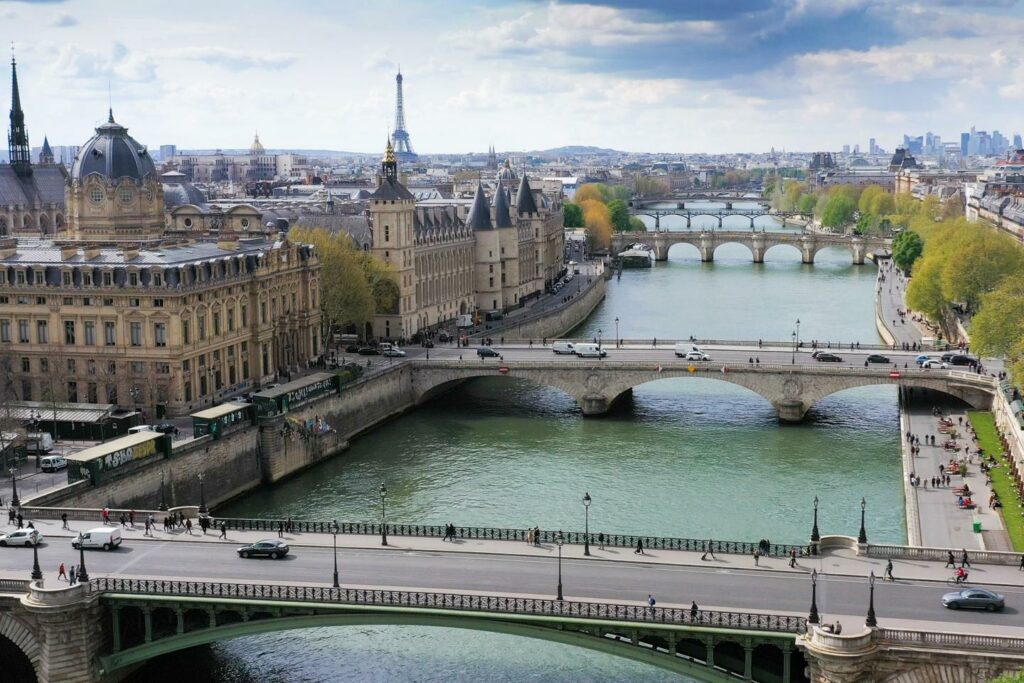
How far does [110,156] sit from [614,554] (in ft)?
194

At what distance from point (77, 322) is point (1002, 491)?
4726 centimetres

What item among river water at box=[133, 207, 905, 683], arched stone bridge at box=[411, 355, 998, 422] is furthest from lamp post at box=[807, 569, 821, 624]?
arched stone bridge at box=[411, 355, 998, 422]

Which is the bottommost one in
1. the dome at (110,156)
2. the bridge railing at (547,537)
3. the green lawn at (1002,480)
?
the green lawn at (1002,480)

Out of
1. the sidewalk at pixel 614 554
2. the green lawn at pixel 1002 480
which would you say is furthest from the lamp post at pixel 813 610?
the green lawn at pixel 1002 480

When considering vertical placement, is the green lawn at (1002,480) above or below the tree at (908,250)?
below

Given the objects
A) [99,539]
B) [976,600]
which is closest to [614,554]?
[976,600]

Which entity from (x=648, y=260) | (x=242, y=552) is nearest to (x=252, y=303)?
(x=242, y=552)

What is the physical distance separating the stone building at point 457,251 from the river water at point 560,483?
12.1m

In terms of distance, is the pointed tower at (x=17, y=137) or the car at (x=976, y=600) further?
the pointed tower at (x=17, y=137)

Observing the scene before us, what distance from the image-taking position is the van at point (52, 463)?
191ft

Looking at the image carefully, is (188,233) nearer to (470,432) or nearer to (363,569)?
(470,432)

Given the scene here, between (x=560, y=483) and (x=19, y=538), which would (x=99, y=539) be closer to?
(x=19, y=538)

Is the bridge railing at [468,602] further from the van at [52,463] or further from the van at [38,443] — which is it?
the van at [38,443]

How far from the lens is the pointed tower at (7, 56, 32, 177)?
13350 cm
